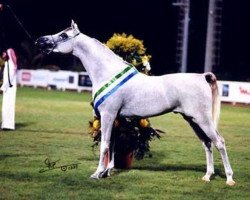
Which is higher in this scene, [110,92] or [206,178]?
[110,92]

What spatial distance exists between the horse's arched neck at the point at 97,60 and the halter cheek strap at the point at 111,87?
0.30 feet

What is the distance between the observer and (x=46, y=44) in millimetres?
10695

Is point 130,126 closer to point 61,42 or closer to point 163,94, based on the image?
point 163,94

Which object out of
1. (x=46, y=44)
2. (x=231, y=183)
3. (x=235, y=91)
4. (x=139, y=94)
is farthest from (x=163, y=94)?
(x=235, y=91)

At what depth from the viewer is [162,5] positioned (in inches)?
2130

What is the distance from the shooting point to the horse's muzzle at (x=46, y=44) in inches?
420

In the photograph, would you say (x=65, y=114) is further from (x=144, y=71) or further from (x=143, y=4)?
(x=143, y=4)

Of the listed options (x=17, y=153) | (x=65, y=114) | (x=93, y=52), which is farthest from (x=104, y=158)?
(x=65, y=114)

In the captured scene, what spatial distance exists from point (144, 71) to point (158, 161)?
6.88 ft

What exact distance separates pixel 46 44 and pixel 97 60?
99 cm

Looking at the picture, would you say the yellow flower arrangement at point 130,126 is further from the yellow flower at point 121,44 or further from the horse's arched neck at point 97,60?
the horse's arched neck at point 97,60

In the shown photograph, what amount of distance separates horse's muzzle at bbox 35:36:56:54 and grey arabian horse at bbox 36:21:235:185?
0.04m

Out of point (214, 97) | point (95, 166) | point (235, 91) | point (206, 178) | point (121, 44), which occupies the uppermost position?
point (121, 44)

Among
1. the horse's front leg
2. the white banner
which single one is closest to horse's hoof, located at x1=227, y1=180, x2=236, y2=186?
the horse's front leg
